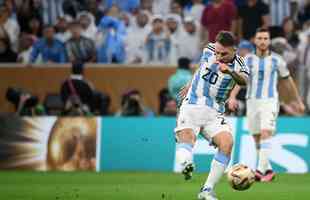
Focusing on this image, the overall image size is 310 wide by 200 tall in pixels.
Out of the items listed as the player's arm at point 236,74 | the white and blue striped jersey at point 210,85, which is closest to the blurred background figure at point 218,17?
the white and blue striped jersey at point 210,85

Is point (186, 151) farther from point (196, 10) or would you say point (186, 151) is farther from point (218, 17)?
point (196, 10)

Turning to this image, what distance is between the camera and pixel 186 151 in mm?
13680

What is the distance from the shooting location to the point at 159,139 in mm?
21188

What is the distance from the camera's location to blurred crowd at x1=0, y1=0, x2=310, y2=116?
23234 mm

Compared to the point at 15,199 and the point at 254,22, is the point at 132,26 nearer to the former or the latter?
the point at 254,22

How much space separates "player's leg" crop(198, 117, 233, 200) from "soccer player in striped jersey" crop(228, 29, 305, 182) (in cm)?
449

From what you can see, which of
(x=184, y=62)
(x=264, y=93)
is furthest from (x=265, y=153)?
(x=184, y=62)

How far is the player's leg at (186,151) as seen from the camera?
43.1 ft

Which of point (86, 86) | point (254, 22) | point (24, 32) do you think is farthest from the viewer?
point (24, 32)

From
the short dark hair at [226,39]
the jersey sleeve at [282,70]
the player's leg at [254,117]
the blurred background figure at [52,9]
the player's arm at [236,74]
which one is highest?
the short dark hair at [226,39]

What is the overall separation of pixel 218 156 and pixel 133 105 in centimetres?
907

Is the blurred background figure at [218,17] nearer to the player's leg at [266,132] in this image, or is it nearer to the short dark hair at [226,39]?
the player's leg at [266,132]

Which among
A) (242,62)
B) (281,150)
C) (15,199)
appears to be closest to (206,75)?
(242,62)

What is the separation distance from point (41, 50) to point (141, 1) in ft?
8.39
